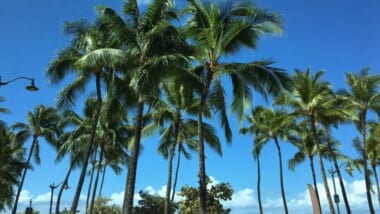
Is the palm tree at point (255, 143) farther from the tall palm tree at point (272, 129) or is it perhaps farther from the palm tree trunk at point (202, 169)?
the palm tree trunk at point (202, 169)

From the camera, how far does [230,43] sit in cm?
1606

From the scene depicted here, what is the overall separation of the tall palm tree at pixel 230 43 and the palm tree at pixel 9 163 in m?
23.0

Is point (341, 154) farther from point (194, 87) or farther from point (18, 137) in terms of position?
point (18, 137)

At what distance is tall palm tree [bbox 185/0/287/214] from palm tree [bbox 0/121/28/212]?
75.6 feet

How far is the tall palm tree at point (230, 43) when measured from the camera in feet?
51.9

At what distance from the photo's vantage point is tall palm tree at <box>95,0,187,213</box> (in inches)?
601

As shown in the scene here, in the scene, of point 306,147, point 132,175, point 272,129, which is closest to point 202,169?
point 132,175

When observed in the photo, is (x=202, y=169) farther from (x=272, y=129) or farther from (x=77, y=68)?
(x=272, y=129)

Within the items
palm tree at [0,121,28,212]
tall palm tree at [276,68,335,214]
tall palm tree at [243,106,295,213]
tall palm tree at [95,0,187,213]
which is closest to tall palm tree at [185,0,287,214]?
tall palm tree at [95,0,187,213]

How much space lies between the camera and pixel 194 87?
56.0 ft

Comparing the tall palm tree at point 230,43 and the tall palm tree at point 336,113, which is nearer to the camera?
the tall palm tree at point 230,43

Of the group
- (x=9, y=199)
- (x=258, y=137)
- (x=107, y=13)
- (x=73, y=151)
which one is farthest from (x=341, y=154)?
(x=9, y=199)

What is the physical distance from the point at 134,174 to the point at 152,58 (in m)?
4.57

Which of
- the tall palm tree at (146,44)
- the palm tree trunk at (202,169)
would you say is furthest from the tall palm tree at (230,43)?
the tall palm tree at (146,44)
